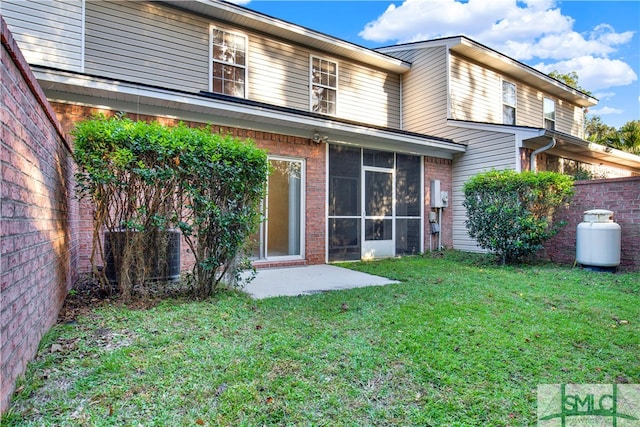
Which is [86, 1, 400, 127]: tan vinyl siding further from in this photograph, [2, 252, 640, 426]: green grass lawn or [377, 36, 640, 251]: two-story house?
[2, 252, 640, 426]: green grass lawn

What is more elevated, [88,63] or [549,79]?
[549,79]

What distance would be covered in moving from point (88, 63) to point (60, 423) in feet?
24.2

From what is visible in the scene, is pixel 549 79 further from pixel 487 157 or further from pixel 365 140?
pixel 365 140

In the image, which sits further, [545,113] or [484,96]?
[545,113]

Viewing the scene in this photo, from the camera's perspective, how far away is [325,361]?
→ 249 cm

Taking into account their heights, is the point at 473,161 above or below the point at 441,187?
above

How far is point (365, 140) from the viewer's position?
26.0 feet

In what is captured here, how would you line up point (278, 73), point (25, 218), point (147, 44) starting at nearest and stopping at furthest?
point (25, 218) → point (147, 44) → point (278, 73)

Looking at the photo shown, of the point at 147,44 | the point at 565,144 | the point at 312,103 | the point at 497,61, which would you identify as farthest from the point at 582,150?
the point at 147,44

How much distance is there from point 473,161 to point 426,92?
2861 millimetres

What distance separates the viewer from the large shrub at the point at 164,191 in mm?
3482

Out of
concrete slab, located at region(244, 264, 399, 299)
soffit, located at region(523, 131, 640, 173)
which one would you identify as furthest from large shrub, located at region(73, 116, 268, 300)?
soffit, located at region(523, 131, 640, 173)

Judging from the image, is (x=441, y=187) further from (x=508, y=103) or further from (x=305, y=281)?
(x=305, y=281)

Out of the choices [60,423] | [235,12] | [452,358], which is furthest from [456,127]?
[60,423]
